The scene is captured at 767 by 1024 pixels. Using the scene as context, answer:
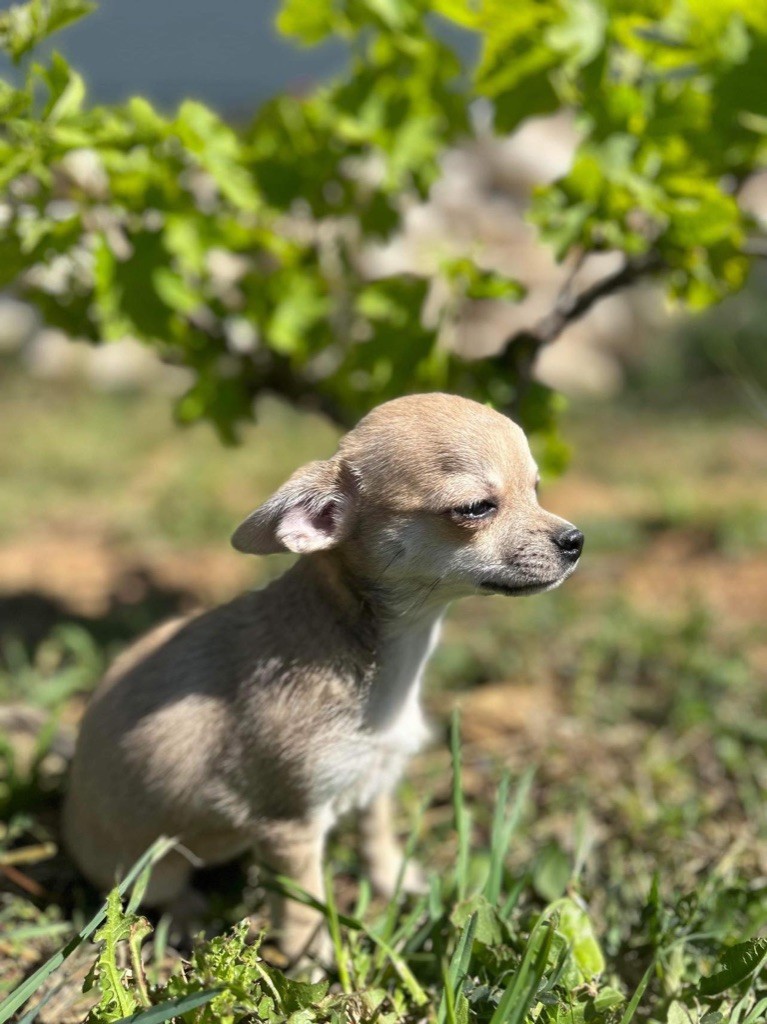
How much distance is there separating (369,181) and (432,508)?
237 cm

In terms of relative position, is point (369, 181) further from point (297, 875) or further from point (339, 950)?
point (339, 950)

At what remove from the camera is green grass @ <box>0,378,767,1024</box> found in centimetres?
255

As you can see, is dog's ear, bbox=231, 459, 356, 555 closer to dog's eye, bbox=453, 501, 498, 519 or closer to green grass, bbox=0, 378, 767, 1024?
dog's eye, bbox=453, 501, 498, 519

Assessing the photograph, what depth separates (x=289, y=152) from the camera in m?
4.10

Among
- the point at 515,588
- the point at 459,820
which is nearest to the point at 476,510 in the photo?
the point at 515,588

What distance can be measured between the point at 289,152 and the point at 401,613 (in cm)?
213

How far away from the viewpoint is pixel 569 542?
2.77m

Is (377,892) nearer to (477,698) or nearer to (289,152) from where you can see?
(477,698)

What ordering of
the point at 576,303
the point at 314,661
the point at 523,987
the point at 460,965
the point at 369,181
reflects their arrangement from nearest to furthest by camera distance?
the point at 523,987
the point at 460,965
the point at 314,661
the point at 576,303
the point at 369,181

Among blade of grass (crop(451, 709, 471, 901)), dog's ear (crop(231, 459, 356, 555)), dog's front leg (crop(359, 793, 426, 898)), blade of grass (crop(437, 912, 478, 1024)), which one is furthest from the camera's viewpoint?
dog's front leg (crop(359, 793, 426, 898))

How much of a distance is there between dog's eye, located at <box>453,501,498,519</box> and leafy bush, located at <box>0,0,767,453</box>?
123cm

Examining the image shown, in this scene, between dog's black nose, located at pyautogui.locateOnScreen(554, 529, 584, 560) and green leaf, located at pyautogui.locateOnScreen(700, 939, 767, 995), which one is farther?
dog's black nose, located at pyautogui.locateOnScreen(554, 529, 584, 560)

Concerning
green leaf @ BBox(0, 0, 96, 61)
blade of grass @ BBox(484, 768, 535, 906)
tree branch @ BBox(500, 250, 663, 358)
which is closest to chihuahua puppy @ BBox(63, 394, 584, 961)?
blade of grass @ BBox(484, 768, 535, 906)

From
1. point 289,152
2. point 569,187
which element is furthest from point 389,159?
point 569,187
